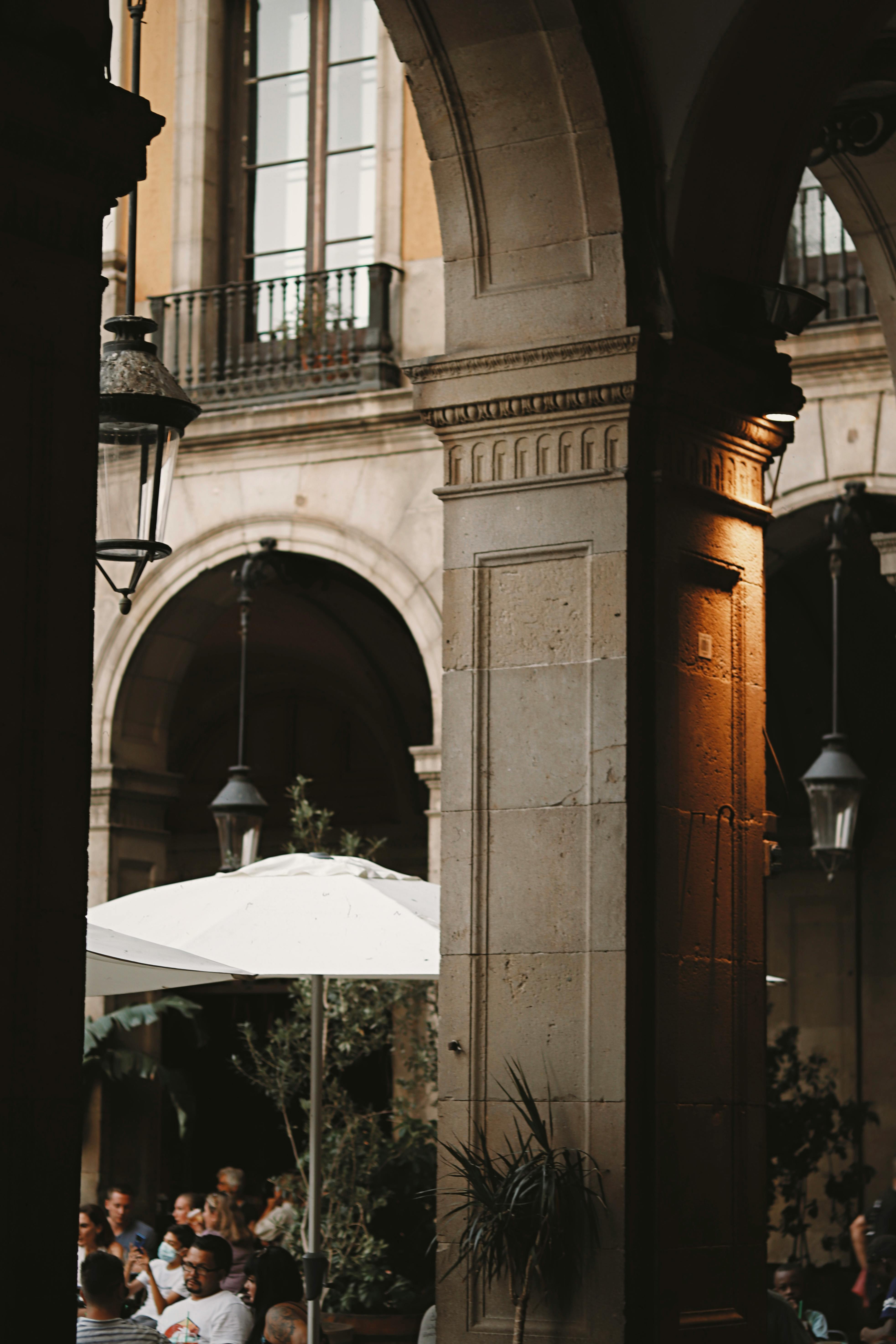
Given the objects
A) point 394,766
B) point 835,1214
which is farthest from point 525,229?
point 394,766

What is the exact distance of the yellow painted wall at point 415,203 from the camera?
14602 millimetres

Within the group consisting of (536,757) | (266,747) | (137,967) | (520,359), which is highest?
(266,747)

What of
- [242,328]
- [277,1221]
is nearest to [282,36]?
[242,328]

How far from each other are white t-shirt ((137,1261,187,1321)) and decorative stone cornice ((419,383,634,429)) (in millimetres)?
5196

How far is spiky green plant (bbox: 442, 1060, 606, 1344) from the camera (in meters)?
5.32

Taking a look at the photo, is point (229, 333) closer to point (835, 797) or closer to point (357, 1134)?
point (835, 797)

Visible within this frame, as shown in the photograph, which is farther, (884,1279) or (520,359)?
(884,1279)

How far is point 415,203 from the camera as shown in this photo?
1472cm

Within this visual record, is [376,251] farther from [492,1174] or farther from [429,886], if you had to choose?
[492,1174]

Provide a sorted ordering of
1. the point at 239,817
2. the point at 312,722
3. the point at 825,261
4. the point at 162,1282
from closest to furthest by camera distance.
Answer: the point at 162,1282
the point at 239,817
the point at 825,261
the point at 312,722

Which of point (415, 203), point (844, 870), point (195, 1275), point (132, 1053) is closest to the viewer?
point (195, 1275)

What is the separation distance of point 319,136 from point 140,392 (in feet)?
36.2

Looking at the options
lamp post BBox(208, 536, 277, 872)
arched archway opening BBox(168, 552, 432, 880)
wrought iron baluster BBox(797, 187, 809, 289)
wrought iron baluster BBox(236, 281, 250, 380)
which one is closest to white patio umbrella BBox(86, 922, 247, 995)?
lamp post BBox(208, 536, 277, 872)

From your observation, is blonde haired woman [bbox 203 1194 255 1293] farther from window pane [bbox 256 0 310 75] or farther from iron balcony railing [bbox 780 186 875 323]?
window pane [bbox 256 0 310 75]
